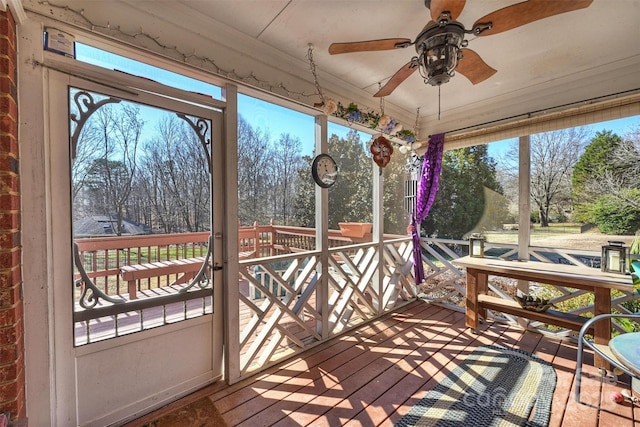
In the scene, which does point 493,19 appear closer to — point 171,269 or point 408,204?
point 171,269

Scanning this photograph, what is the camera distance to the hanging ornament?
2988 mm

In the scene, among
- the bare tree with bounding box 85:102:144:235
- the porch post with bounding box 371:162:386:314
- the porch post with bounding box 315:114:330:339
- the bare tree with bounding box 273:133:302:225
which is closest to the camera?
the bare tree with bounding box 85:102:144:235

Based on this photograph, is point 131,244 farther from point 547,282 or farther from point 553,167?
point 553,167

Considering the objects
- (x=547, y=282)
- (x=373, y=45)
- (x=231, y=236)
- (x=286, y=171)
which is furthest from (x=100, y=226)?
(x=547, y=282)

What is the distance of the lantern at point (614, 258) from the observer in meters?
2.32

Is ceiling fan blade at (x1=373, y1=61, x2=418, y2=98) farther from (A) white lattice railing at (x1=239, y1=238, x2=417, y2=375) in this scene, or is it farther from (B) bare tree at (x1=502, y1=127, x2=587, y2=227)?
(B) bare tree at (x1=502, y1=127, x2=587, y2=227)

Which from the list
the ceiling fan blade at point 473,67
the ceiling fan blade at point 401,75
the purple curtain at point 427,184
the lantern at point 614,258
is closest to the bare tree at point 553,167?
the lantern at point 614,258

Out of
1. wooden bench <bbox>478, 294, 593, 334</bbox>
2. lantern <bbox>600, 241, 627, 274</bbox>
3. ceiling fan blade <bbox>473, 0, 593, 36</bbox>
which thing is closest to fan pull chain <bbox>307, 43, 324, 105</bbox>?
ceiling fan blade <bbox>473, 0, 593, 36</bbox>

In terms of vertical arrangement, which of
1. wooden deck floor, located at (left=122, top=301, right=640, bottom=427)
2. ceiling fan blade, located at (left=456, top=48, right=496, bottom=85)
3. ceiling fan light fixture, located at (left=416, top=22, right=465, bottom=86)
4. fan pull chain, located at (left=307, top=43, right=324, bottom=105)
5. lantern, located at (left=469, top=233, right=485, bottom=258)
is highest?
fan pull chain, located at (left=307, top=43, right=324, bottom=105)

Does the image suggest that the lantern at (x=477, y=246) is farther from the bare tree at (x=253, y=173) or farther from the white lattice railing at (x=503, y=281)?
the bare tree at (x=253, y=173)

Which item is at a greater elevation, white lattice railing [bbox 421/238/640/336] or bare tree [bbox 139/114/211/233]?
bare tree [bbox 139/114/211/233]

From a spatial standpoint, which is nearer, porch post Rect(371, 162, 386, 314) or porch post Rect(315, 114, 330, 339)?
porch post Rect(315, 114, 330, 339)

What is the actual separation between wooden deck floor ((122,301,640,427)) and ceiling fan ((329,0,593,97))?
2126 mm

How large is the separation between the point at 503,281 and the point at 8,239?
15.6ft
